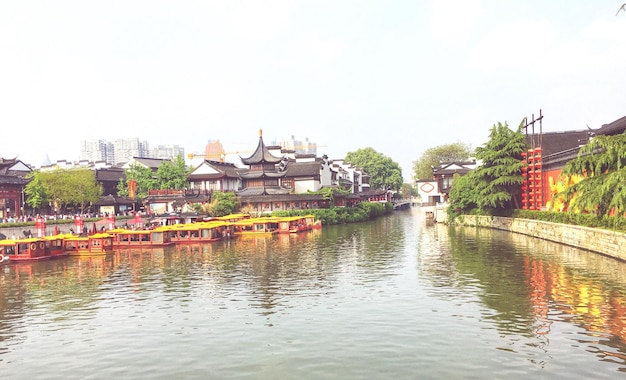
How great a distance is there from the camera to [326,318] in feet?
64.9

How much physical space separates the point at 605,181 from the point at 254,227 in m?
37.7

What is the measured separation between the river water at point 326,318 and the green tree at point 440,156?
93.5 metres

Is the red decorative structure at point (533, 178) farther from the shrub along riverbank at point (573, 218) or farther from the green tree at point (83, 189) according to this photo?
the green tree at point (83, 189)

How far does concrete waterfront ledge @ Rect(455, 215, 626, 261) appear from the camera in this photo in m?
29.3

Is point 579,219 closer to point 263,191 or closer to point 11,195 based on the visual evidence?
point 263,191

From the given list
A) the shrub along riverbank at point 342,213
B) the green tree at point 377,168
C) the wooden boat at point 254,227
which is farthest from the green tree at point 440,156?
the wooden boat at point 254,227

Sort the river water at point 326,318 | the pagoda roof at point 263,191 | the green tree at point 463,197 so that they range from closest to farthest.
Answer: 1. the river water at point 326,318
2. the green tree at point 463,197
3. the pagoda roof at point 263,191

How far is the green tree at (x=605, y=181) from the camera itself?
1012 inches

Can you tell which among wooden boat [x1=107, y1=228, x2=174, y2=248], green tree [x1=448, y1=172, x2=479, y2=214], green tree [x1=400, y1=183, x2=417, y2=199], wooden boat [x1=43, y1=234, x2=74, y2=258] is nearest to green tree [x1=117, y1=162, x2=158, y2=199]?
wooden boat [x1=107, y1=228, x2=174, y2=248]

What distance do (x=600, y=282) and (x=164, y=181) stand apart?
213 feet

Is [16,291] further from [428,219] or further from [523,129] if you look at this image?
[428,219]

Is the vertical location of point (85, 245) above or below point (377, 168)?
below

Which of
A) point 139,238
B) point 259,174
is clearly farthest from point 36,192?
point 259,174

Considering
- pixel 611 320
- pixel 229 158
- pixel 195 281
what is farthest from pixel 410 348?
pixel 229 158
